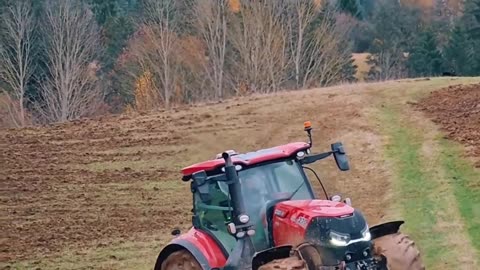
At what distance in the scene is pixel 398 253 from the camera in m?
8.60

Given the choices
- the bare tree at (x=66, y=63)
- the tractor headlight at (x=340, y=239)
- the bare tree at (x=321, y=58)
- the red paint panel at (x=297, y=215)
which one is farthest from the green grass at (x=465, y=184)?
the bare tree at (x=321, y=58)

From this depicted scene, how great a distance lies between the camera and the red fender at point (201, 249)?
29.6ft

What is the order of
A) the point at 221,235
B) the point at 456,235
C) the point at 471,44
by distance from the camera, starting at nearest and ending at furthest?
the point at 221,235 → the point at 456,235 → the point at 471,44

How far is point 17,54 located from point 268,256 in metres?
39.2

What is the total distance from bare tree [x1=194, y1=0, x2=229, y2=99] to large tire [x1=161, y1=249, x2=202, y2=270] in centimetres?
3697

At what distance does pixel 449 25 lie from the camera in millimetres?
71000

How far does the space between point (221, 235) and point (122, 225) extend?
9108 millimetres

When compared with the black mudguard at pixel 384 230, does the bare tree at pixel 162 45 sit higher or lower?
higher

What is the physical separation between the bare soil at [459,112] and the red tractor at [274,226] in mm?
9654

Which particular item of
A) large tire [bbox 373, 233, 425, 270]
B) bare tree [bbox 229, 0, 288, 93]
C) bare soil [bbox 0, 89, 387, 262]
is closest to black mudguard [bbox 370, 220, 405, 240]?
large tire [bbox 373, 233, 425, 270]

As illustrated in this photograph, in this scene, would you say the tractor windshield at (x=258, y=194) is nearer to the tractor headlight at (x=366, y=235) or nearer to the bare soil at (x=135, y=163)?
the tractor headlight at (x=366, y=235)

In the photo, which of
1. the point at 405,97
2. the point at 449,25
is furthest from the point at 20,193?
the point at 449,25

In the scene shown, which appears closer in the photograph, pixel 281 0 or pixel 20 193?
pixel 20 193

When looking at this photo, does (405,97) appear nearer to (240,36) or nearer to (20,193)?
(20,193)
